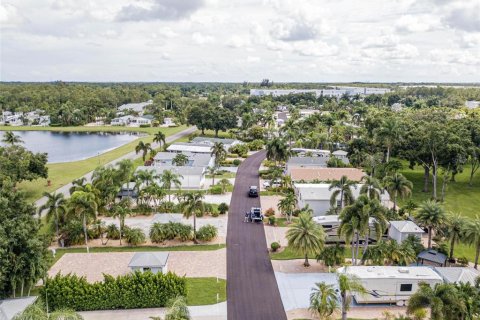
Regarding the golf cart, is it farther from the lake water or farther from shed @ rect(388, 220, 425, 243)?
the lake water

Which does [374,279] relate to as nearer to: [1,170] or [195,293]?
[195,293]

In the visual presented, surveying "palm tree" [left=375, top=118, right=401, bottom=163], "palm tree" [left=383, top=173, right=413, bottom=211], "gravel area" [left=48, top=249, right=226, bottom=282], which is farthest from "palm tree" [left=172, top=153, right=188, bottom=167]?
"palm tree" [left=383, top=173, right=413, bottom=211]

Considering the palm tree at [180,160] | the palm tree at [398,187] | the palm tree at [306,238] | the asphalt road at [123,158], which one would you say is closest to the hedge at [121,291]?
the palm tree at [306,238]

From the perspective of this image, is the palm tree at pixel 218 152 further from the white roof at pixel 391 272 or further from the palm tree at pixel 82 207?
the white roof at pixel 391 272

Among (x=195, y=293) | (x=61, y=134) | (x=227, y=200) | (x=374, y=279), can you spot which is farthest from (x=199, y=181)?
(x=61, y=134)

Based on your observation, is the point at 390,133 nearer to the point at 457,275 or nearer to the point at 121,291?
the point at 457,275

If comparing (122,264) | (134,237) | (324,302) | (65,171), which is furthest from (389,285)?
(65,171)
